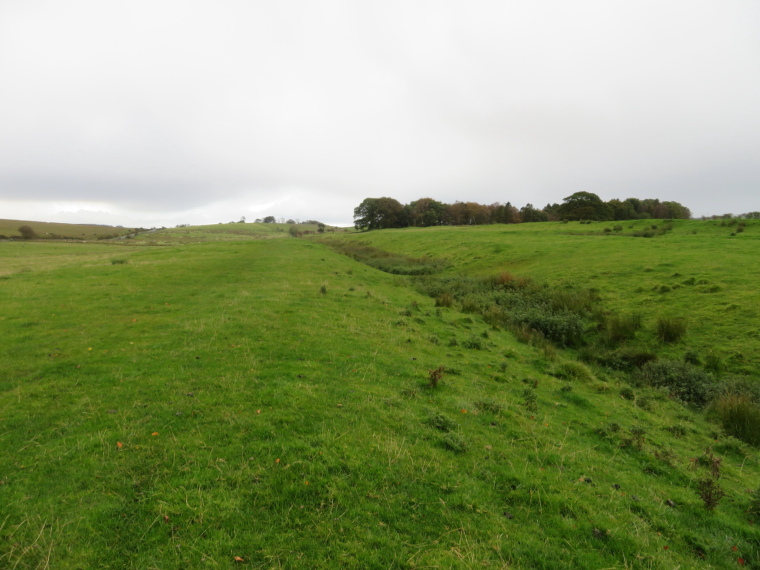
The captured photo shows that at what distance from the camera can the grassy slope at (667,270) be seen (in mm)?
17125

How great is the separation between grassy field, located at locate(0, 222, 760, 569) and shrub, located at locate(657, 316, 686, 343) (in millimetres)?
2351

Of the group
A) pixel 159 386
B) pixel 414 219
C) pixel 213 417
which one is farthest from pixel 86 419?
pixel 414 219

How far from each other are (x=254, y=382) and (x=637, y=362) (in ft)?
56.2

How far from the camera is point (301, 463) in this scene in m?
5.86

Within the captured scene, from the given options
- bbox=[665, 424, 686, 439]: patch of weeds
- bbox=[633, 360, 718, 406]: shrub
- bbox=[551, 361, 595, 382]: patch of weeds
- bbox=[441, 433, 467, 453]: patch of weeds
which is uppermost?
bbox=[441, 433, 467, 453]: patch of weeds

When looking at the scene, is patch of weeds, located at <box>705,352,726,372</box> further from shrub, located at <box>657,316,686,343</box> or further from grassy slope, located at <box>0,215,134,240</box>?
grassy slope, located at <box>0,215,134,240</box>

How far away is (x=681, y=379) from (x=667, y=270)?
16.2 metres

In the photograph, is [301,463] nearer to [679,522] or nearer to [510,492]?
[510,492]

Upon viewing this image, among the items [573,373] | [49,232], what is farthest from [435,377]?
[49,232]

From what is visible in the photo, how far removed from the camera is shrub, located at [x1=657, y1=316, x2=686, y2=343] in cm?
1742

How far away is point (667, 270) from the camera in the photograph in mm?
26406

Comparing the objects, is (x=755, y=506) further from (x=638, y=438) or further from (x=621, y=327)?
(x=621, y=327)

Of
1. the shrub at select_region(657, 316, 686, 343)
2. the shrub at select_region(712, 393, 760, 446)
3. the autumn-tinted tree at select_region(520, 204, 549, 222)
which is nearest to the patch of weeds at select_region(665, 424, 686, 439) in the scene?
the shrub at select_region(712, 393, 760, 446)

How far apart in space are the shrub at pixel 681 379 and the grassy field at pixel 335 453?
111 cm
